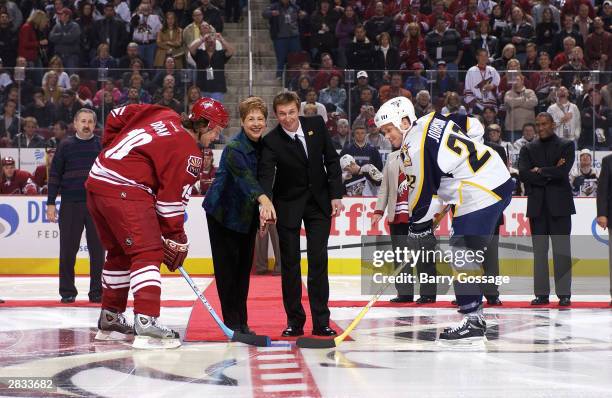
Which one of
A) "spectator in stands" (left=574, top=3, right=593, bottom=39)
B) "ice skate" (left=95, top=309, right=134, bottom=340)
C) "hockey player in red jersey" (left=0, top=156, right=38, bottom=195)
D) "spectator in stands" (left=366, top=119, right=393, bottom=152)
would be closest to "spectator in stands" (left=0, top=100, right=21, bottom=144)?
"hockey player in red jersey" (left=0, top=156, right=38, bottom=195)

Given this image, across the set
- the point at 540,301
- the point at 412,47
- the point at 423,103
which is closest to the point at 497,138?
the point at 423,103

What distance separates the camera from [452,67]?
15.9 meters

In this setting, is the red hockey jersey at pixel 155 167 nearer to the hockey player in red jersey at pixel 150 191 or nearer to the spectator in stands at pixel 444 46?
the hockey player in red jersey at pixel 150 191

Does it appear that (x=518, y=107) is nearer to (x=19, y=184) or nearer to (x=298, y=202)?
(x=19, y=184)

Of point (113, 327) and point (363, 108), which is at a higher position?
point (363, 108)

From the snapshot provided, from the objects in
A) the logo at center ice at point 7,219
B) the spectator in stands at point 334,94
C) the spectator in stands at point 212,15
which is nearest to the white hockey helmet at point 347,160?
the spectator in stands at point 334,94

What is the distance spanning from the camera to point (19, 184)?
42.2 feet

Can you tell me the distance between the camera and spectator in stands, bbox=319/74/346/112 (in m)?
13.0

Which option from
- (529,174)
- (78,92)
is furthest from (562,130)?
(78,92)

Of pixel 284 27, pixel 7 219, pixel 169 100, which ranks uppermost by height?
pixel 284 27

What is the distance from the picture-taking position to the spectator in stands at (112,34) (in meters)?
16.2

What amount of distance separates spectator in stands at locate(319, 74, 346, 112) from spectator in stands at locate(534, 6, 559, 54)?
473cm

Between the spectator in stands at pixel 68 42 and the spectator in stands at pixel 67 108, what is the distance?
3388 millimetres

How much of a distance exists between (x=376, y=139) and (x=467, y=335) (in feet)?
20.4
